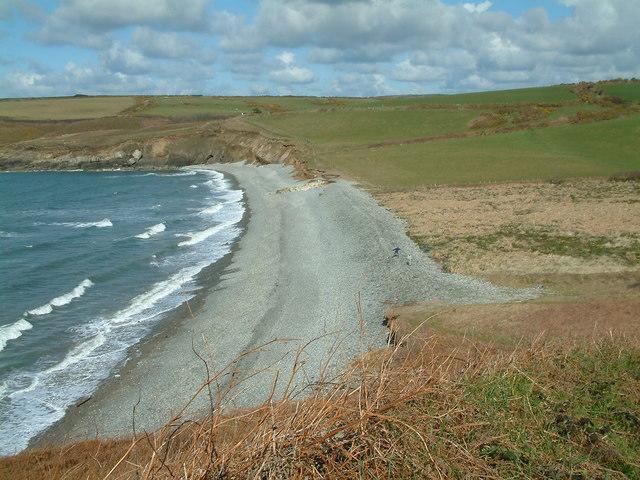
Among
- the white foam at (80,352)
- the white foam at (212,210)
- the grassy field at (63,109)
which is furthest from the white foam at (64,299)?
the grassy field at (63,109)

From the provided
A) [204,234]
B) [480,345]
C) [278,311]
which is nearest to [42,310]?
[278,311]

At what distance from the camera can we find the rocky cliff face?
3216 inches

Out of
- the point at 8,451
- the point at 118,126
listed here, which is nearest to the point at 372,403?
the point at 8,451

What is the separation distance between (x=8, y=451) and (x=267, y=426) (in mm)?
9968

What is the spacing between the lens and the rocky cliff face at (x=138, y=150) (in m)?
81.7

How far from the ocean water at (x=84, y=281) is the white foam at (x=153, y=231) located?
0.18ft

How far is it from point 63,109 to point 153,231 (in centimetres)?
9232

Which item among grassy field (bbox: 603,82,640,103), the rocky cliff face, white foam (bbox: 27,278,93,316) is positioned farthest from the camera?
the rocky cliff face

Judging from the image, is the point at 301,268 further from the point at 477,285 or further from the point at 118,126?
the point at 118,126

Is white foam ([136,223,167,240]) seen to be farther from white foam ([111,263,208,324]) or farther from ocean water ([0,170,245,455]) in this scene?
white foam ([111,263,208,324])

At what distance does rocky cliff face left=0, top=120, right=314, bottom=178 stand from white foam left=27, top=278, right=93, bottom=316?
55.0m

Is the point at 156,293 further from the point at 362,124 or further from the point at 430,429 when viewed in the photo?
the point at 362,124

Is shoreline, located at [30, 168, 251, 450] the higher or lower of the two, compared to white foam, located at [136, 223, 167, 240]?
higher

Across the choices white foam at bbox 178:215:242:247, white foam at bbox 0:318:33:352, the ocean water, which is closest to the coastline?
the ocean water
